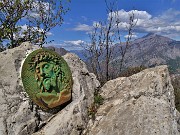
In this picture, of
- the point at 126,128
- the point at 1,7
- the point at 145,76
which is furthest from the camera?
the point at 1,7

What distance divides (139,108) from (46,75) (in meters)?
3.97

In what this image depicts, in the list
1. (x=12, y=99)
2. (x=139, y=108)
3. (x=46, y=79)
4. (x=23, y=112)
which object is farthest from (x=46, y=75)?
(x=139, y=108)

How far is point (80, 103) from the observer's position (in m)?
11.8

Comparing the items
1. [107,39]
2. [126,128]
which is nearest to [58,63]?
[126,128]

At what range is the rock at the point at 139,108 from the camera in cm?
1095

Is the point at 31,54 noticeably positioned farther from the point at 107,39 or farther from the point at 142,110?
the point at 107,39

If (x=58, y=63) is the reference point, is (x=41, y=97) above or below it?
below

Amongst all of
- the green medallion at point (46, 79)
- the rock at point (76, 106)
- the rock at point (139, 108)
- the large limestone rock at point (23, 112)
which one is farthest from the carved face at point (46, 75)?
the rock at point (139, 108)

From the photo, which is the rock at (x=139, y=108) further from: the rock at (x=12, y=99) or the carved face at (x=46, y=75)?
the rock at (x=12, y=99)

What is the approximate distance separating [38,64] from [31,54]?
500 mm

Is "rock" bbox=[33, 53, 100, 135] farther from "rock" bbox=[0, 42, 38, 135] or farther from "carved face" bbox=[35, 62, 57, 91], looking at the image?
"carved face" bbox=[35, 62, 57, 91]

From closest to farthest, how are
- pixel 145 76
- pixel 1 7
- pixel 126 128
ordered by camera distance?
pixel 126 128 → pixel 145 76 → pixel 1 7

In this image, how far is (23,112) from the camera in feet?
36.1

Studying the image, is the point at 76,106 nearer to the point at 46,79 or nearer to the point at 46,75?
the point at 46,79
